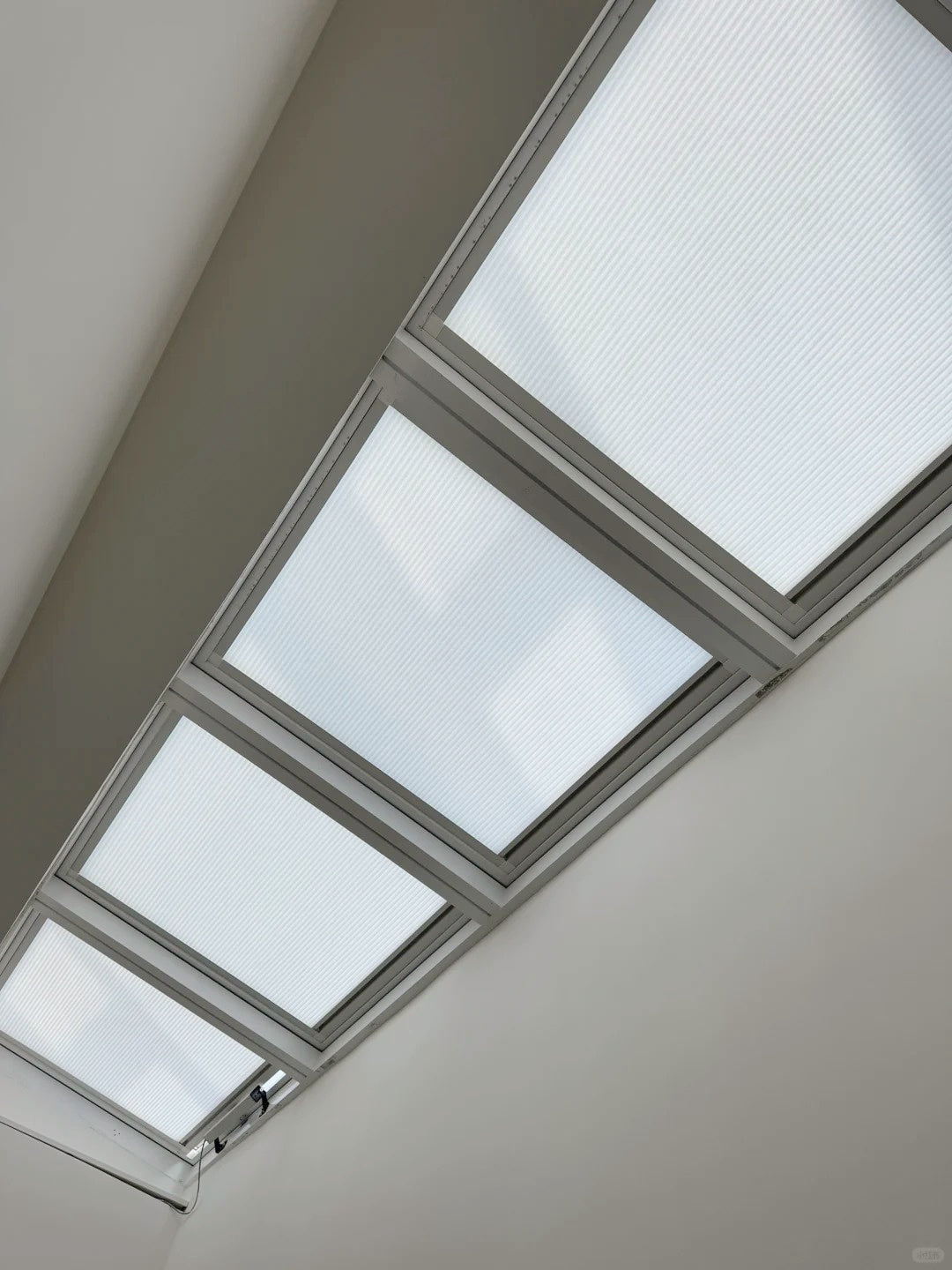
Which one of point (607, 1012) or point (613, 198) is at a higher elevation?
point (613, 198)

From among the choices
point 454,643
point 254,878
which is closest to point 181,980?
point 254,878

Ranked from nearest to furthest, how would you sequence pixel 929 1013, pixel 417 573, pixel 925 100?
pixel 929 1013 < pixel 925 100 < pixel 417 573

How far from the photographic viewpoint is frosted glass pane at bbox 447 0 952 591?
74.6 inches

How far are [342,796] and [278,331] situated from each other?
131 cm

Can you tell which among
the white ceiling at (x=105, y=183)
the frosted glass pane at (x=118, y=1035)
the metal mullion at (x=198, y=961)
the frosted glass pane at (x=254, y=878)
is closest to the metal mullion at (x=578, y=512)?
the white ceiling at (x=105, y=183)

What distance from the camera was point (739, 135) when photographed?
1967mm

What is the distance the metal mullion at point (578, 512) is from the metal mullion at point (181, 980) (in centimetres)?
206

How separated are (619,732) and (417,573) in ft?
2.02

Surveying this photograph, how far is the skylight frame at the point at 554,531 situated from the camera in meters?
2.26

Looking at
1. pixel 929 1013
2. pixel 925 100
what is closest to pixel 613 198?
pixel 925 100

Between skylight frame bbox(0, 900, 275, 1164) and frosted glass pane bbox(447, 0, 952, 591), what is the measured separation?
7.71 ft

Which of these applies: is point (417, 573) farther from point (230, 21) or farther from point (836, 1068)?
point (836, 1068)

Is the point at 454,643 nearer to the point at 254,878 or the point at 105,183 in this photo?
the point at 254,878

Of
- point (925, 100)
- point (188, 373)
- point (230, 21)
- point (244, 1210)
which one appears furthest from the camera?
point (244, 1210)
